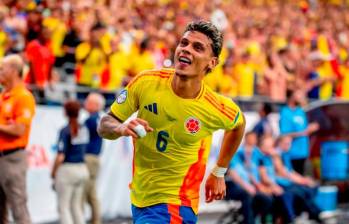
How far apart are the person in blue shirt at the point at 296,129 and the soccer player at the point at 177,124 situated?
28.9 feet

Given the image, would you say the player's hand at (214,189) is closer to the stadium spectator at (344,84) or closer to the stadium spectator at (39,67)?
the stadium spectator at (39,67)

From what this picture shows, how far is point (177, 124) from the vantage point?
7707mm

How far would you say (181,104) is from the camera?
7.69 metres

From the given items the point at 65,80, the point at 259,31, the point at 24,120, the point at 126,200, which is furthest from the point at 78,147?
the point at 259,31

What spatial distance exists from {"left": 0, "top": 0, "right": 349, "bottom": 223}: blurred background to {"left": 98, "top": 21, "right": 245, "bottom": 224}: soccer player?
20.3 ft

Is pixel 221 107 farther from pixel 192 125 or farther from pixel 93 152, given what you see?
pixel 93 152

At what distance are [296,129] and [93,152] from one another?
14.6 ft

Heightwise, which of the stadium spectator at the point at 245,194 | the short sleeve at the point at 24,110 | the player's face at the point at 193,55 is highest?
the player's face at the point at 193,55

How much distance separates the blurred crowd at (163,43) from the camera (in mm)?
15648

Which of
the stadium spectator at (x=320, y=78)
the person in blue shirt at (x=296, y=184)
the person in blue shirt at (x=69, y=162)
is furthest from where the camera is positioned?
the stadium spectator at (x=320, y=78)

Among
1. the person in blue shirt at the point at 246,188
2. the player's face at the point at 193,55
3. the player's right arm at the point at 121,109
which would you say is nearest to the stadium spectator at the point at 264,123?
the person in blue shirt at the point at 246,188

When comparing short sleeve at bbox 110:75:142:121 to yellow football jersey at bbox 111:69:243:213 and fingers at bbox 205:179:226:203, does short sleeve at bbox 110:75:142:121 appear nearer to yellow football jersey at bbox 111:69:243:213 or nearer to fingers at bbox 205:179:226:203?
yellow football jersey at bbox 111:69:243:213

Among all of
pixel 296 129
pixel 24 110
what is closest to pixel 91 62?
pixel 296 129

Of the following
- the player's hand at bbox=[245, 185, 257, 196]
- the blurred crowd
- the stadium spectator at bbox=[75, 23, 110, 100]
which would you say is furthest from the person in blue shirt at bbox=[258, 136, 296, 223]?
the stadium spectator at bbox=[75, 23, 110, 100]
